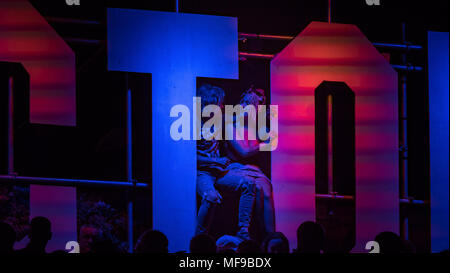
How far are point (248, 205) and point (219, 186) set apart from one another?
0.34m

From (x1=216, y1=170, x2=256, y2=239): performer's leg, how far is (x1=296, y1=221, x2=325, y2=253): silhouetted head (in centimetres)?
102

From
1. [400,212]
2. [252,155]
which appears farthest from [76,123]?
[400,212]

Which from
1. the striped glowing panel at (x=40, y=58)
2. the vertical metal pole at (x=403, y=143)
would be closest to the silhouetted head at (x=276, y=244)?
the vertical metal pole at (x=403, y=143)

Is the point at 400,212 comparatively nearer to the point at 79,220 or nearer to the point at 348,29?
the point at 348,29

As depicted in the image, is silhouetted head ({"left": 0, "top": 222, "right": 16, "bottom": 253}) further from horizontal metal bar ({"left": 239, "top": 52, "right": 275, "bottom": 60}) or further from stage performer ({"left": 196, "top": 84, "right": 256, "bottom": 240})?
horizontal metal bar ({"left": 239, "top": 52, "right": 275, "bottom": 60})

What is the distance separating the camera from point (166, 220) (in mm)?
5195

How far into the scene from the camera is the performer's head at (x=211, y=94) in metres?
5.34

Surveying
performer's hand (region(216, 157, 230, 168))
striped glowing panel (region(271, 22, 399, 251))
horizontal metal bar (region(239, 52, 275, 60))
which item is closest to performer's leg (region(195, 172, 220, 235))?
performer's hand (region(216, 157, 230, 168))

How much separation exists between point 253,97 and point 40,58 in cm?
203

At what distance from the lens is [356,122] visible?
564 centimetres

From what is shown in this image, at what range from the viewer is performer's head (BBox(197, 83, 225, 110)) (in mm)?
5340

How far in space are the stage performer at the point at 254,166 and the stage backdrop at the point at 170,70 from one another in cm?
29

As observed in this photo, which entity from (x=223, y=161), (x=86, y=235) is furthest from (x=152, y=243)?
(x=223, y=161)
